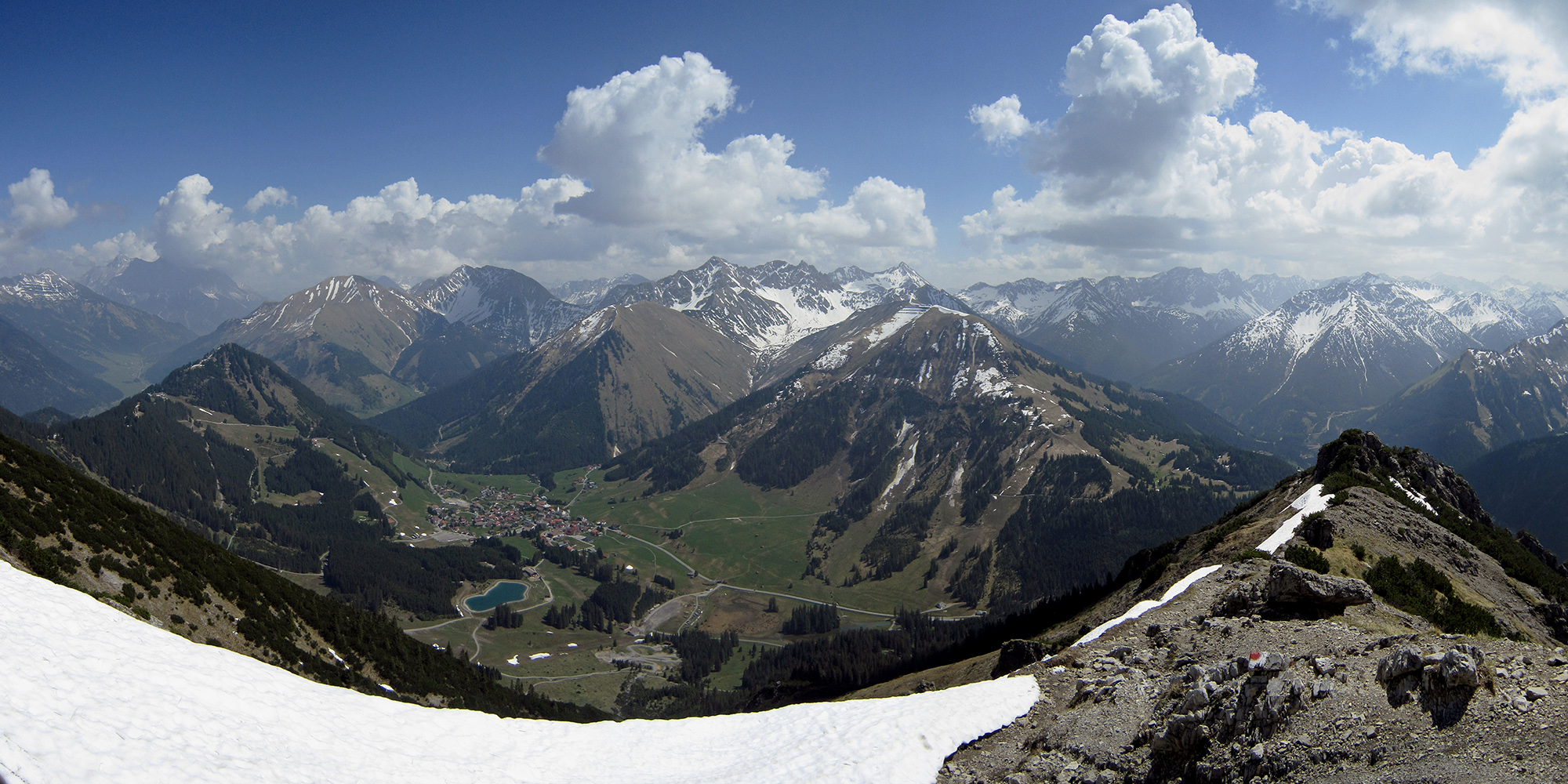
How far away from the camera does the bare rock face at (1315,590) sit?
3062 cm

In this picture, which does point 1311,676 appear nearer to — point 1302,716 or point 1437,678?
point 1302,716

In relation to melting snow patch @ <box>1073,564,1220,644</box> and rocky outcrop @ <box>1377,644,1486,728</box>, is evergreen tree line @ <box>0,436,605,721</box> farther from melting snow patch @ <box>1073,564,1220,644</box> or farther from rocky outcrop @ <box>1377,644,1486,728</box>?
rocky outcrop @ <box>1377,644,1486,728</box>

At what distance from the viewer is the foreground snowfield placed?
14.4m

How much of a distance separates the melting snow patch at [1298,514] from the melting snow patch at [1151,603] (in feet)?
19.8

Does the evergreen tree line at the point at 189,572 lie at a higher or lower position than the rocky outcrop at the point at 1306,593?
lower

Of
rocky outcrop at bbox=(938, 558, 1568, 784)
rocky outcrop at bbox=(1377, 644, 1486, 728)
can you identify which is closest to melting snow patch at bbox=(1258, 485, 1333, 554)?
rocky outcrop at bbox=(938, 558, 1568, 784)

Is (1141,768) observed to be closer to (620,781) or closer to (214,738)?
(620,781)

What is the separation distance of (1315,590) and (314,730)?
39.3m

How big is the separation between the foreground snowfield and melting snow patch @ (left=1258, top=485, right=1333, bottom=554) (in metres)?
34.4

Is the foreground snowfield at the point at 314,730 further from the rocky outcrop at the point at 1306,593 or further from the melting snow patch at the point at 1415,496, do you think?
the melting snow patch at the point at 1415,496

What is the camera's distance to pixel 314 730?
751 inches

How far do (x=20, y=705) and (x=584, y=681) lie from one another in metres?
184

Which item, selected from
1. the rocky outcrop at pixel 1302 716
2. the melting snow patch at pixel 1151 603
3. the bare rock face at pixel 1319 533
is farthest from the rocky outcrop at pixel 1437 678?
the bare rock face at pixel 1319 533

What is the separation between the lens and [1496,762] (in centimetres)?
1534
